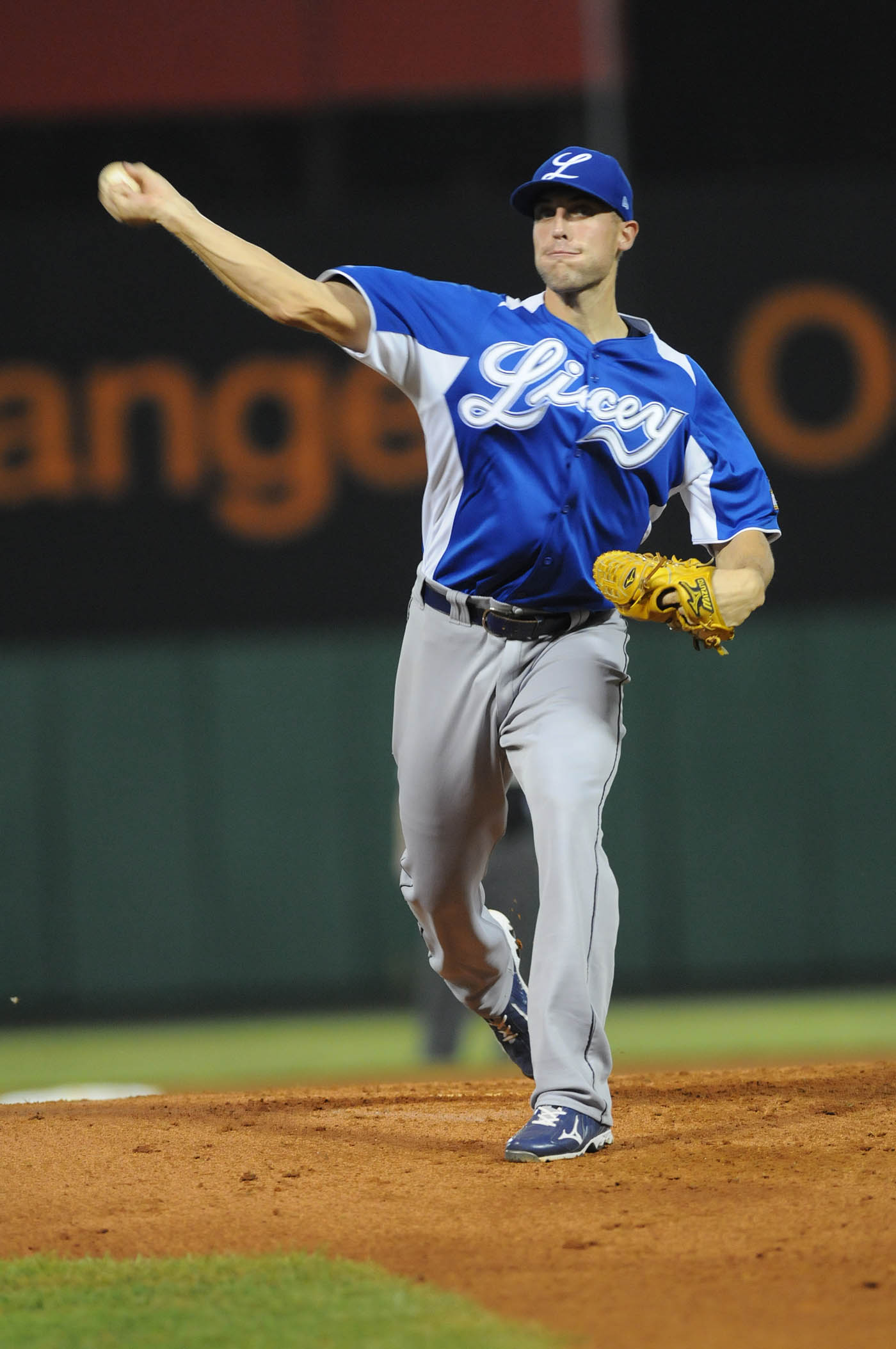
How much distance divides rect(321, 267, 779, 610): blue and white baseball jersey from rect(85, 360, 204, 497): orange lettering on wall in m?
6.38

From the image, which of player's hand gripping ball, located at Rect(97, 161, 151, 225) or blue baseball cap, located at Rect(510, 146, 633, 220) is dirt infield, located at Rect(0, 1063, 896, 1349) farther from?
blue baseball cap, located at Rect(510, 146, 633, 220)

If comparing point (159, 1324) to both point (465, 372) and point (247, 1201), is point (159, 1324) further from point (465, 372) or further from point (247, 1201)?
point (465, 372)

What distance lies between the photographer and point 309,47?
10.3 meters

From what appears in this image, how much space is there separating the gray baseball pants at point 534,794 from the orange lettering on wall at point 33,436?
6.51 meters

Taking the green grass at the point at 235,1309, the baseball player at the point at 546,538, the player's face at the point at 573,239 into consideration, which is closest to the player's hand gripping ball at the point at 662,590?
the baseball player at the point at 546,538

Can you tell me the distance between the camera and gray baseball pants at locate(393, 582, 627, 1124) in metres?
3.32

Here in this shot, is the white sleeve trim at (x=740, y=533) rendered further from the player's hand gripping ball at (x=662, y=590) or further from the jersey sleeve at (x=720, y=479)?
the player's hand gripping ball at (x=662, y=590)

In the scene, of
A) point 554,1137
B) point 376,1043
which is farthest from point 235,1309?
point 376,1043

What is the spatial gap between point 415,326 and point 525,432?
0.30m

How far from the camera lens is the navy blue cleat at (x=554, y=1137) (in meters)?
3.23

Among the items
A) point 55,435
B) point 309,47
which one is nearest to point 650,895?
point 55,435

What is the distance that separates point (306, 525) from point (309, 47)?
9.70ft

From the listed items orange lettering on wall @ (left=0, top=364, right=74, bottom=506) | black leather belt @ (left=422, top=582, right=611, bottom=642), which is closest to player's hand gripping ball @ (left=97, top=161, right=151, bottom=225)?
black leather belt @ (left=422, top=582, right=611, bottom=642)

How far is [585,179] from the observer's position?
353 cm
